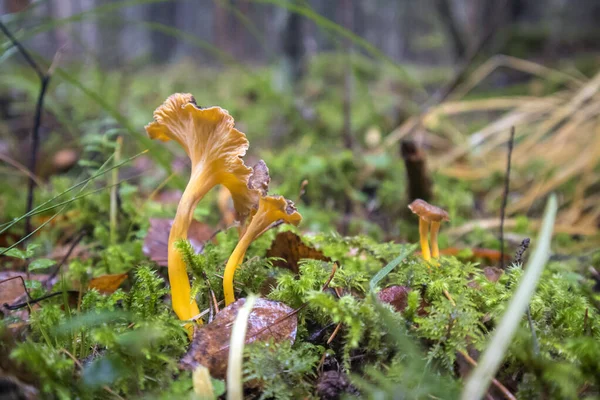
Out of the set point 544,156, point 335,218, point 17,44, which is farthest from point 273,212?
point 544,156

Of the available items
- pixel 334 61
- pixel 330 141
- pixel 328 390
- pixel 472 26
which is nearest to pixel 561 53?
pixel 472 26

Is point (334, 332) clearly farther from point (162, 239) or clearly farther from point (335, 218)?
point (335, 218)

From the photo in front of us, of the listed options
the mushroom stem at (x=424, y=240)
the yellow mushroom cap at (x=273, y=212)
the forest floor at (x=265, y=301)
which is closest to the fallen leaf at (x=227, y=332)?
the forest floor at (x=265, y=301)

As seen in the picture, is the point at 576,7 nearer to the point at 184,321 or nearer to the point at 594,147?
the point at 594,147

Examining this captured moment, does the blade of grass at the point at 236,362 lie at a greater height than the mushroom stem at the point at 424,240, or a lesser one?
greater

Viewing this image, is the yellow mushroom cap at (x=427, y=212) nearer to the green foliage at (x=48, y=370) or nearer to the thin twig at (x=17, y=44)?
the green foliage at (x=48, y=370)

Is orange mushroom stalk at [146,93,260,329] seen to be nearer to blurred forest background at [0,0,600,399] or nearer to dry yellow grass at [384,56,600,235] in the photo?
blurred forest background at [0,0,600,399]

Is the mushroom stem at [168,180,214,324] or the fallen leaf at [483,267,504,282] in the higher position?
the mushroom stem at [168,180,214,324]

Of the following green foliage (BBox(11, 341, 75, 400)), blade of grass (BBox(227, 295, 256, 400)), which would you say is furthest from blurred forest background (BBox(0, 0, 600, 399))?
blade of grass (BBox(227, 295, 256, 400))
